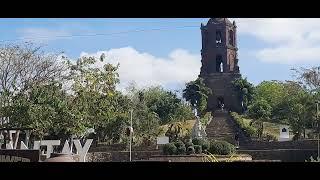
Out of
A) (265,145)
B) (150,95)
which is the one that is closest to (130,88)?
(150,95)

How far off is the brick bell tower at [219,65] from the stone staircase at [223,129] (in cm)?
409

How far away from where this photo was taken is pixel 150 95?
4772 centimetres

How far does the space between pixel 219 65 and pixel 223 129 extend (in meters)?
12.3

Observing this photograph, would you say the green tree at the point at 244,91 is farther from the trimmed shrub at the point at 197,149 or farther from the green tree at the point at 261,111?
the trimmed shrub at the point at 197,149

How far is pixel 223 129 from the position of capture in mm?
38438

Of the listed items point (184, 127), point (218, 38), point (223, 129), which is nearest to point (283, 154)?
point (184, 127)

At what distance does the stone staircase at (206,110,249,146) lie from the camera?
34875 mm

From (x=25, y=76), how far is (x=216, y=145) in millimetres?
10996

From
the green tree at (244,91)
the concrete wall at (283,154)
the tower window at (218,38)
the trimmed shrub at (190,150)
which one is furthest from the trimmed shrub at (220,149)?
the tower window at (218,38)

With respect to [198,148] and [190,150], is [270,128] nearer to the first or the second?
[198,148]

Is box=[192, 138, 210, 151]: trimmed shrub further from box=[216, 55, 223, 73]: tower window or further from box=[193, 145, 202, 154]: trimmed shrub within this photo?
box=[216, 55, 223, 73]: tower window

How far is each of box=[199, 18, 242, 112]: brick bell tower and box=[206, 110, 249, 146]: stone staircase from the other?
13.4 ft

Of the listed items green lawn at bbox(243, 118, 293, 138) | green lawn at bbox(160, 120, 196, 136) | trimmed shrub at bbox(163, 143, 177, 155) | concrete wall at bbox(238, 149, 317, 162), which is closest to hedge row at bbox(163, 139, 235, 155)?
trimmed shrub at bbox(163, 143, 177, 155)
